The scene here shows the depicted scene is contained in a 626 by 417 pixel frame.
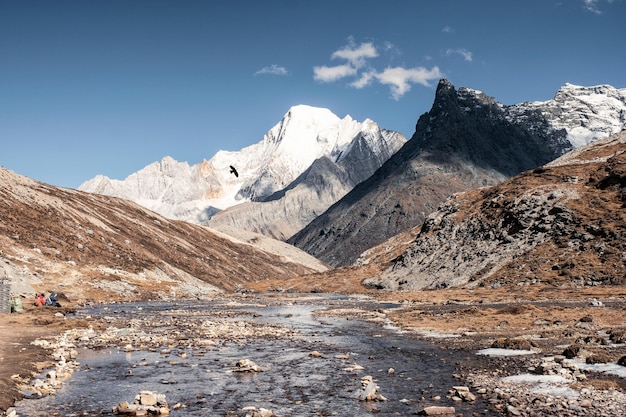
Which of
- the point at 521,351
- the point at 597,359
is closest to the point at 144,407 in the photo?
the point at 597,359

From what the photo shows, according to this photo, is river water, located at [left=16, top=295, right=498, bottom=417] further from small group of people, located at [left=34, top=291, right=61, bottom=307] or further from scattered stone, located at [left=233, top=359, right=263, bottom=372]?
small group of people, located at [left=34, top=291, right=61, bottom=307]

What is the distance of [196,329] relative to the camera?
46594 millimetres

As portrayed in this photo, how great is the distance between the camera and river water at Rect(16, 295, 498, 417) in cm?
1975

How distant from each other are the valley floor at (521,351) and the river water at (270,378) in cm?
154

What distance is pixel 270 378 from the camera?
83.8 feet

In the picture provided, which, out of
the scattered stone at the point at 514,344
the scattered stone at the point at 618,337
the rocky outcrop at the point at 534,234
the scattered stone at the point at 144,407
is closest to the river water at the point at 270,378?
the scattered stone at the point at 144,407

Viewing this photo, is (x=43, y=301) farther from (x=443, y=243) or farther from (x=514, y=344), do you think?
(x=443, y=243)

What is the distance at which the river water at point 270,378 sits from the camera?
19.8 m

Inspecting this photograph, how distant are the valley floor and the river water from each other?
1.54 meters

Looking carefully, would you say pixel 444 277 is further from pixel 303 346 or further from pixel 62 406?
pixel 62 406

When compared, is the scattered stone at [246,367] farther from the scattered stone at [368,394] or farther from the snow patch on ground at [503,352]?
the snow patch on ground at [503,352]

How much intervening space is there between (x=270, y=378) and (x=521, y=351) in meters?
14.3

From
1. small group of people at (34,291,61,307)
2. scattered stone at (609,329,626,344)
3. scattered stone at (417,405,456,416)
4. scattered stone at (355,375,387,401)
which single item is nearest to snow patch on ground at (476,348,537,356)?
scattered stone at (609,329,626,344)

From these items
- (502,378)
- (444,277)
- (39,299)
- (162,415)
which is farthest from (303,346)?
(444,277)
